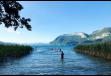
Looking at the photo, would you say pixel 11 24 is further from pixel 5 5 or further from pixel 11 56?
pixel 11 56

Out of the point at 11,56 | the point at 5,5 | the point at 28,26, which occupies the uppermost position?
the point at 5,5

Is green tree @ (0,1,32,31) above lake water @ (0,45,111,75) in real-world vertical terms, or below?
above

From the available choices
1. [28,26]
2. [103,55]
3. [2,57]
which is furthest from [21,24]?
[103,55]

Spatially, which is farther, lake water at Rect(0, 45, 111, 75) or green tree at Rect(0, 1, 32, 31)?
lake water at Rect(0, 45, 111, 75)

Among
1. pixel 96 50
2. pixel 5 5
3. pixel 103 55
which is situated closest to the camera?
pixel 5 5

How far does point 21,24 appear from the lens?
20.1 m

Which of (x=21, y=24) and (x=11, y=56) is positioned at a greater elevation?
(x=21, y=24)

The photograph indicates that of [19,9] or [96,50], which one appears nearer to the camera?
[19,9]

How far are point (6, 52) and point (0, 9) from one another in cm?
3318

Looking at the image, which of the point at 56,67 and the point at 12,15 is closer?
the point at 12,15

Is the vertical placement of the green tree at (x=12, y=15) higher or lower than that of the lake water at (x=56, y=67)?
higher

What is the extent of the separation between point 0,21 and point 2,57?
30.0m

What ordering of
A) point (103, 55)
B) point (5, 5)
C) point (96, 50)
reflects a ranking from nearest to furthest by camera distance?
point (5, 5), point (103, 55), point (96, 50)

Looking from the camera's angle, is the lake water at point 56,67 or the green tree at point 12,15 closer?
the green tree at point 12,15
